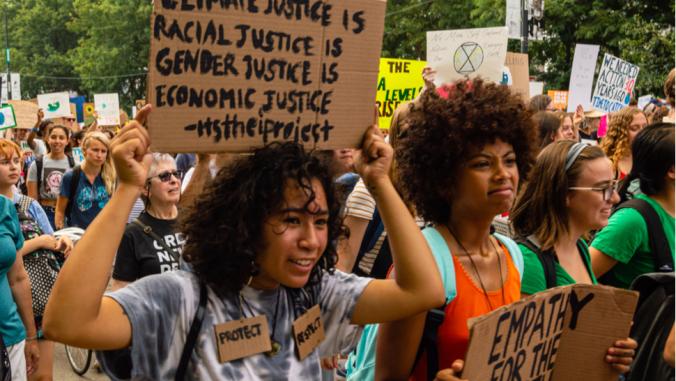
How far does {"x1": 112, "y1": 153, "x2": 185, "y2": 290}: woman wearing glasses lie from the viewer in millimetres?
4340

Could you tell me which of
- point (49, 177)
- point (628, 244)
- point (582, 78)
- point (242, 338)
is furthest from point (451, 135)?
point (582, 78)

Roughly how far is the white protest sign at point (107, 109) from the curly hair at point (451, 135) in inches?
647

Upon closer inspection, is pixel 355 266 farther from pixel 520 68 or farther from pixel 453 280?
pixel 520 68

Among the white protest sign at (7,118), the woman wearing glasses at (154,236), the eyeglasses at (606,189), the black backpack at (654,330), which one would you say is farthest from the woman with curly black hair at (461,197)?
the white protest sign at (7,118)

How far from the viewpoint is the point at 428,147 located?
2875mm

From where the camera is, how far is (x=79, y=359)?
7.05m

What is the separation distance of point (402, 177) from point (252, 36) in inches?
33.5

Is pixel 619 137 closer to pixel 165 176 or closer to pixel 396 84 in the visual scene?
pixel 396 84

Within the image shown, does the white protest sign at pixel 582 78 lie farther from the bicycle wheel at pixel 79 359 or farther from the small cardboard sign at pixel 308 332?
the small cardboard sign at pixel 308 332

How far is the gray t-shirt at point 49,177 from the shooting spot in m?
9.55

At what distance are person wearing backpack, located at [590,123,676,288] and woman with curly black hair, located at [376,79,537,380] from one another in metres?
0.99

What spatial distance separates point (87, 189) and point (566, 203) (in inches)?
221

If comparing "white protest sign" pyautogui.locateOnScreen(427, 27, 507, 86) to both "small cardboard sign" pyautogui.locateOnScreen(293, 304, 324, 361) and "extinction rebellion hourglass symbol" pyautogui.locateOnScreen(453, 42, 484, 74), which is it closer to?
"extinction rebellion hourglass symbol" pyautogui.locateOnScreen(453, 42, 484, 74)

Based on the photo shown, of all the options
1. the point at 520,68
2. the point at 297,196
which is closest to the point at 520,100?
the point at 297,196
